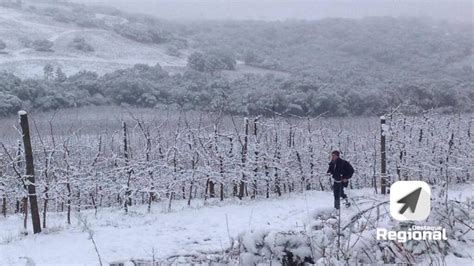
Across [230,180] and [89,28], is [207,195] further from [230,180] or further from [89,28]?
[89,28]

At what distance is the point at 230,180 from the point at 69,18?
2334 inches

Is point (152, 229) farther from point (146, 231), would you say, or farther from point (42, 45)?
point (42, 45)

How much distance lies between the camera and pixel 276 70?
60.8 meters

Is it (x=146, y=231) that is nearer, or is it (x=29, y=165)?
(x=29, y=165)

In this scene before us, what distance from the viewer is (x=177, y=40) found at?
6744 centimetres

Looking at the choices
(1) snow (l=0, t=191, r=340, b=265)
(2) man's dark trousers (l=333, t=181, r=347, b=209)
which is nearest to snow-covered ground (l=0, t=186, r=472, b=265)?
(1) snow (l=0, t=191, r=340, b=265)

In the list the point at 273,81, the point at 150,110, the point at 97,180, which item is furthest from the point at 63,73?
the point at 97,180

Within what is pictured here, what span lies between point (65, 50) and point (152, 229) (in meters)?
46.2

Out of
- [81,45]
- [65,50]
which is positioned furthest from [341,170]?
[81,45]

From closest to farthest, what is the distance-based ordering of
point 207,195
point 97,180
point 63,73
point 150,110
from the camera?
1. point 97,180
2. point 207,195
3. point 150,110
4. point 63,73

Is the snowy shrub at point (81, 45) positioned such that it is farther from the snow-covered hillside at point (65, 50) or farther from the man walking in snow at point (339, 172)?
the man walking in snow at point (339, 172)

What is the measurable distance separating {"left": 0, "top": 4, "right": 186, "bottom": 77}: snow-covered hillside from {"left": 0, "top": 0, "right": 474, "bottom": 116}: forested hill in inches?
24.1

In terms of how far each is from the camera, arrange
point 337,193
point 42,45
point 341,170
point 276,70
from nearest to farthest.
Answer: point 337,193 < point 341,170 < point 42,45 < point 276,70

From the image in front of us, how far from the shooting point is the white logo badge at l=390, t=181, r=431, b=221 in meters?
5.17
